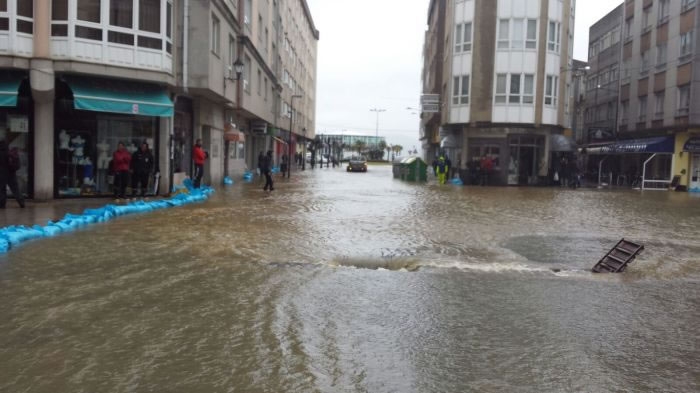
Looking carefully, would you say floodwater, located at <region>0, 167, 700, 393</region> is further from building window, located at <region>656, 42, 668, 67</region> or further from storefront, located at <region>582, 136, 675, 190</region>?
building window, located at <region>656, 42, 668, 67</region>

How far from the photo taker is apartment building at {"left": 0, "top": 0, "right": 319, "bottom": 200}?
1627 cm

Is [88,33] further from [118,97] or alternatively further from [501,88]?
[501,88]

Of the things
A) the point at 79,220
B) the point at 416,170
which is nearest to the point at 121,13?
the point at 79,220

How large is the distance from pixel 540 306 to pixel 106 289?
5.09 meters

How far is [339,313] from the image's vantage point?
20.6ft

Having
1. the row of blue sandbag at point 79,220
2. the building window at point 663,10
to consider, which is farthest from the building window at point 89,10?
the building window at point 663,10

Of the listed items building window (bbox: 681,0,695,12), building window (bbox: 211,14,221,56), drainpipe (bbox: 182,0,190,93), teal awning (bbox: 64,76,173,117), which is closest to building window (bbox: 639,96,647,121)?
building window (bbox: 681,0,695,12)

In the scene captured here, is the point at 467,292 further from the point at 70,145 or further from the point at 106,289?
the point at 70,145

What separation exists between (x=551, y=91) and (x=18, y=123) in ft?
102

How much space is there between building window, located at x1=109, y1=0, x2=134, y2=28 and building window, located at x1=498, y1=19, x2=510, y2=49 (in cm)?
2633

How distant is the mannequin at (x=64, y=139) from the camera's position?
17702mm

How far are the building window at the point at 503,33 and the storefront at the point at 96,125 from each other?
25530mm

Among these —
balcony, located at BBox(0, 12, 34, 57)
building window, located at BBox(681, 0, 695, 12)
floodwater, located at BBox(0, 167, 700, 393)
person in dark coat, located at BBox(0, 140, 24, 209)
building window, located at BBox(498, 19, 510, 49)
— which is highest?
building window, located at BBox(681, 0, 695, 12)

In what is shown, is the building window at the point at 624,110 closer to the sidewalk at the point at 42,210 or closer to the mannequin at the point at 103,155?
the mannequin at the point at 103,155
